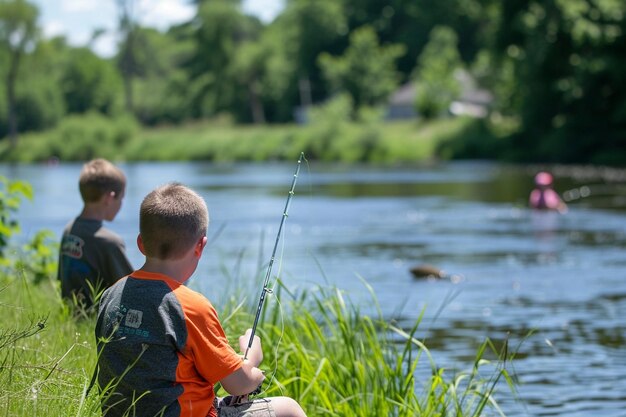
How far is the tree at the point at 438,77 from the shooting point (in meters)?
75.8

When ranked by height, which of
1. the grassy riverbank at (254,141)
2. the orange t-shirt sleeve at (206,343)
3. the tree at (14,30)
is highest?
the tree at (14,30)

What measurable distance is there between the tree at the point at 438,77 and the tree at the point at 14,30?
30.3 m

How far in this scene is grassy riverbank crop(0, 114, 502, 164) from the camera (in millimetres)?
66625

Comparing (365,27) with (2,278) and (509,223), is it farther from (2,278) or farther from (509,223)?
(2,278)

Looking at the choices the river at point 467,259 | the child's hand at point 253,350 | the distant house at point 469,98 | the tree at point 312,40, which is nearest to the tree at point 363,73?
the distant house at point 469,98

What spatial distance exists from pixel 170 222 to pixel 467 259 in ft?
48.5

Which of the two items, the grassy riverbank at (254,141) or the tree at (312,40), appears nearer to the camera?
the grassy riverbank at (254,141)

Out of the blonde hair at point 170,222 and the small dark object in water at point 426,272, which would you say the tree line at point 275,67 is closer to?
the small dark object in water at point 426,272

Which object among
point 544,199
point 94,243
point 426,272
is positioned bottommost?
point 544,199

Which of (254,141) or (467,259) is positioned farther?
(254,141)

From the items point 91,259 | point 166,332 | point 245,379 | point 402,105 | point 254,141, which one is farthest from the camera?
point 402,105

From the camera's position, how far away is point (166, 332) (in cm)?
397

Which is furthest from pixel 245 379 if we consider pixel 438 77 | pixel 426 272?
pixel 438 77

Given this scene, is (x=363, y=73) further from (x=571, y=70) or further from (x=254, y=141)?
(x=571, y=70)
